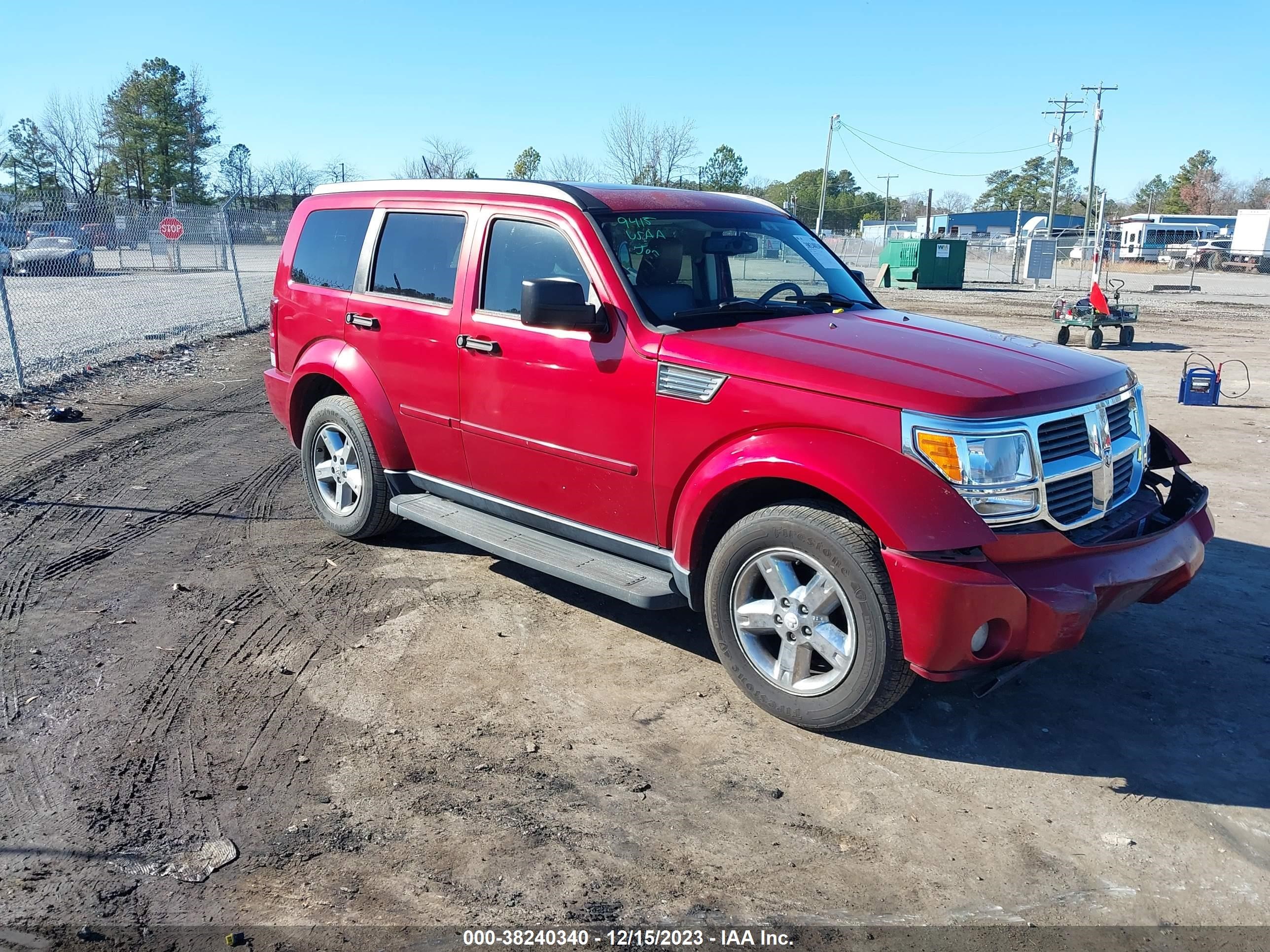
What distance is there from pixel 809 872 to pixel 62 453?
7638 mm

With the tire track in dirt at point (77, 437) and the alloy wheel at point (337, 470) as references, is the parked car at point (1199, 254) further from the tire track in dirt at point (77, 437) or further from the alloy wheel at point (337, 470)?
the alloy wheel at point (337, 470)

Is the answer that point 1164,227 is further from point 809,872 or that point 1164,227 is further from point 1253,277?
point 809,872

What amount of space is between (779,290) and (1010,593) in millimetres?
2131

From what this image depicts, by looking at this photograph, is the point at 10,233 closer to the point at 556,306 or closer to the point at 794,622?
the point at 556,306

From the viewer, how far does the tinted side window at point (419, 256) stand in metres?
5.17

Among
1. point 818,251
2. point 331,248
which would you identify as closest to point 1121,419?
point 818,251

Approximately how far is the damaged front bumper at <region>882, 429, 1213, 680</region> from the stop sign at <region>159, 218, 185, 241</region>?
21085 millimetres

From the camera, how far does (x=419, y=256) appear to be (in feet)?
17.6

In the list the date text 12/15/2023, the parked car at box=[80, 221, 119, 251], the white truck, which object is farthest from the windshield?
the white truck

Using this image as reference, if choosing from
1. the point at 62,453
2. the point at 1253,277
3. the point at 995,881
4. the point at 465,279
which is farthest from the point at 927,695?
the point at 1253,277

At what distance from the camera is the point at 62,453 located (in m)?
8.27

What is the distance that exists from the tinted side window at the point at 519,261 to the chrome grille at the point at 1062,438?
211 cm

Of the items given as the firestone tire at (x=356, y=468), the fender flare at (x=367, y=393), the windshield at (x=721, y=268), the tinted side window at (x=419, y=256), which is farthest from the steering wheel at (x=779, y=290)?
the firestone tire at (x=356, y=468)

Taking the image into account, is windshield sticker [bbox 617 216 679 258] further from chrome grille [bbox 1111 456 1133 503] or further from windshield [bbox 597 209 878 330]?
chrome grille [bbox 1111 456 1133 503]
